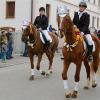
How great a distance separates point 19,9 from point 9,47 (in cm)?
1124

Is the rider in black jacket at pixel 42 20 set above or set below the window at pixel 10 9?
below

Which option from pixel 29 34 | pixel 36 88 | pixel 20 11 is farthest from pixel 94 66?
pixel 20 11

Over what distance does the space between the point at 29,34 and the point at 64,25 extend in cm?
444

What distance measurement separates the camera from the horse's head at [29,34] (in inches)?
562

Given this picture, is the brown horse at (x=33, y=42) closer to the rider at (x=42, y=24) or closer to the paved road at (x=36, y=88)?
the rider at (x=42, y=24)

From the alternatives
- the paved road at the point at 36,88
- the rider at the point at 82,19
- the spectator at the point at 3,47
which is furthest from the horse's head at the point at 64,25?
the spectator at the point at 3,47

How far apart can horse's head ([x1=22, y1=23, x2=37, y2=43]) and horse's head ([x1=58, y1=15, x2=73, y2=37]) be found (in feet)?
12.7

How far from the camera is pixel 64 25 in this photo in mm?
10234

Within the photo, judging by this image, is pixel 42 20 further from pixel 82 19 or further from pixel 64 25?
pixel 64 25

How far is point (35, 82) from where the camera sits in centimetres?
1409

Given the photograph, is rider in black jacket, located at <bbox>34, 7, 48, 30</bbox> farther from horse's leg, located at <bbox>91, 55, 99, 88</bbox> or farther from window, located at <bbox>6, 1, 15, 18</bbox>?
window, located at <bbox>6, 1, 15, 18</bbox>

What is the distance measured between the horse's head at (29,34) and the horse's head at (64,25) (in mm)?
3884

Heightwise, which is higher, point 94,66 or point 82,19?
point 82,19

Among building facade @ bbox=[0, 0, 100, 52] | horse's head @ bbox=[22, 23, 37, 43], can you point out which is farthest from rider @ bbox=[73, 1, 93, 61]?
building facade @ bbox=[0, 0, 100, 52]
